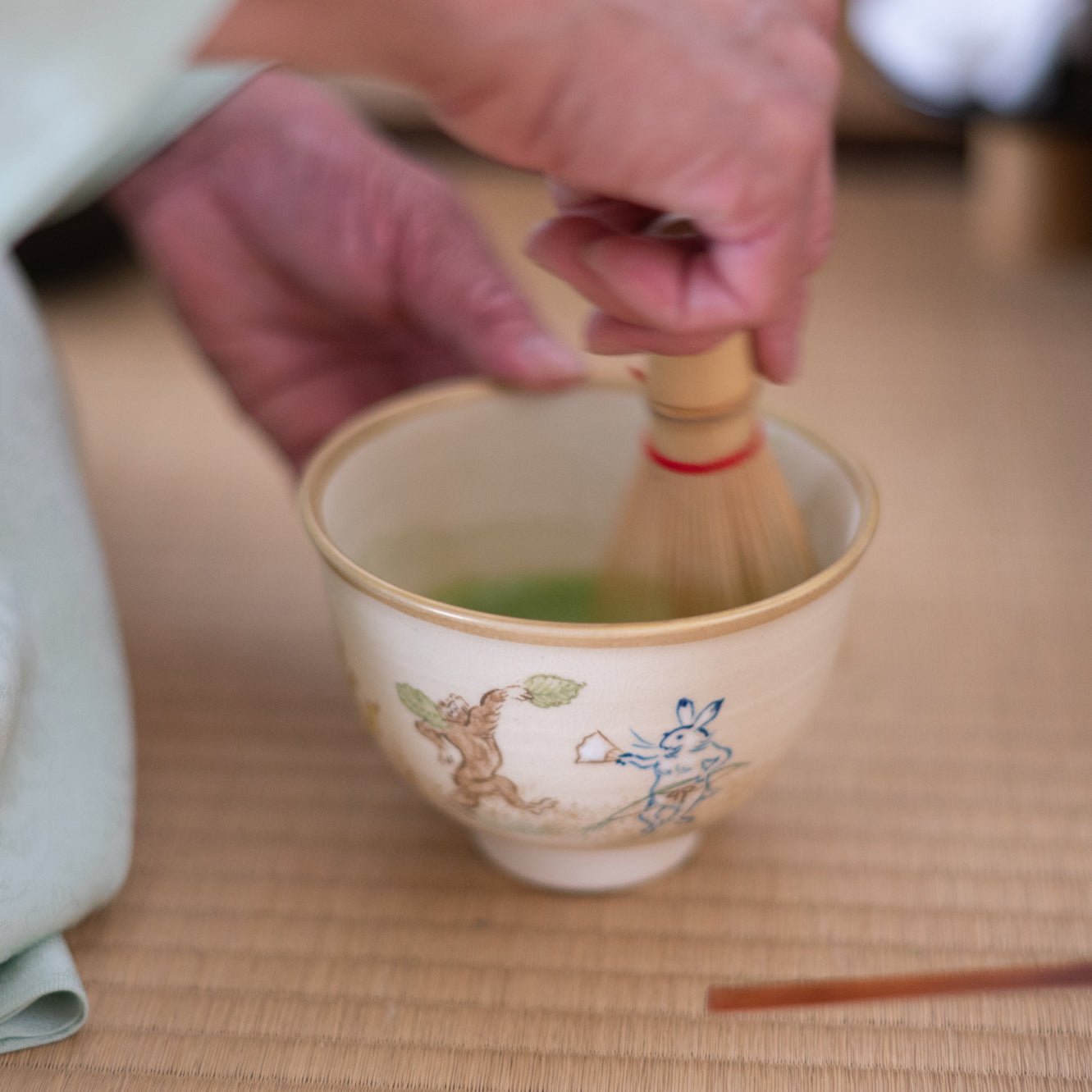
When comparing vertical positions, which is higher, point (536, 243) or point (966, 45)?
point (536, 243)

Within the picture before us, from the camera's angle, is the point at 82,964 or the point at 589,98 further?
the point at 82,964

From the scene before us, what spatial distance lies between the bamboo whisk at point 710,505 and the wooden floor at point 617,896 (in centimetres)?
10

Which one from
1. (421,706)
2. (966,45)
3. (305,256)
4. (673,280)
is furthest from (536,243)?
(966,45)

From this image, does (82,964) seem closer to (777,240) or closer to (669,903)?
(669,903)

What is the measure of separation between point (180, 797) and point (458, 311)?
273mm

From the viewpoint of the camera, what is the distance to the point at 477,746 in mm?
433

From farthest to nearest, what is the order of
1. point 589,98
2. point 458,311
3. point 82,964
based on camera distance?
1. point 458,311
2. point 82,964
3. point 589,98

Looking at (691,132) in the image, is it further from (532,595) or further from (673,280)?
(532,595)

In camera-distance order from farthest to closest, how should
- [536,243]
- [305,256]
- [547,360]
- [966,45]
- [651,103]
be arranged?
[966,45] → [305,256] → [547,360] → [536,243] → [651,103]

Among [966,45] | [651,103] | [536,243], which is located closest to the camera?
[651,103]

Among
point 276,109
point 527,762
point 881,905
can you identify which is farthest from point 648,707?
point 276,109

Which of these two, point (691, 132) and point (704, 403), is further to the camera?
point (704, 403)

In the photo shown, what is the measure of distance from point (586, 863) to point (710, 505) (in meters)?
0.15

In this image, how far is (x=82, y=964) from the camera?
0.46 metres
